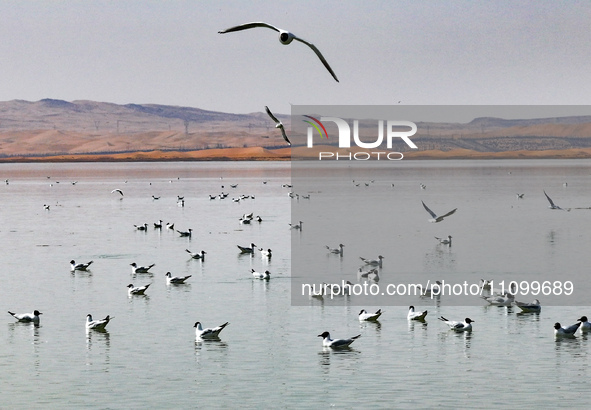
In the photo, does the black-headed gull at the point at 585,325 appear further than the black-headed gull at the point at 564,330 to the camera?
Yes

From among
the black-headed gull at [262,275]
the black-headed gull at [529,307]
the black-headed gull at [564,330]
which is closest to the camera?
the black-headed gull at [564,330]

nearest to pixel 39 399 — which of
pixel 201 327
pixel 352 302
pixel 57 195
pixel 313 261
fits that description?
pixel 201 327

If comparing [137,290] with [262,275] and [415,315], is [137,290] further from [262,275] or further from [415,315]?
[415,315]

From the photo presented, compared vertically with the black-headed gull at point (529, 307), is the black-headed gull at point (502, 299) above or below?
above

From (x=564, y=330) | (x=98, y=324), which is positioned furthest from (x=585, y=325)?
(x=98, y=324)

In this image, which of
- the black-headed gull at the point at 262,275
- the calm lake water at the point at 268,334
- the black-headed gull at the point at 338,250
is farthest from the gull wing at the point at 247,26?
the black-headed gull at the point at 338,250

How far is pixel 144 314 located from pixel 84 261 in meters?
12.1

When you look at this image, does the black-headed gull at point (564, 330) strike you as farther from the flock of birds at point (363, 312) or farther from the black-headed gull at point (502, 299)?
the black-headed gull at point (502, 299)

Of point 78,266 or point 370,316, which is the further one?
point 78,266

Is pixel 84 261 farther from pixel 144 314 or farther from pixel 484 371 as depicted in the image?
pixel 484 371

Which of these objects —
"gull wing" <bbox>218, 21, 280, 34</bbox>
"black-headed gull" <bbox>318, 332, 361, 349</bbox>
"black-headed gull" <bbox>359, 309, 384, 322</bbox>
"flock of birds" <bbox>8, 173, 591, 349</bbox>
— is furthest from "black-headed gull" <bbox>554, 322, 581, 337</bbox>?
"gull wing" <bbox>218, 21, 280, 34</bbox>

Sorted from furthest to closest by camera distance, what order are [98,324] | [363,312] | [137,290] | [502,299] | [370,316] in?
[137,290]
[502,299]
[363,312]
[370,316]
[98,324]

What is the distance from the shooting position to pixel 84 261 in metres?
36.3

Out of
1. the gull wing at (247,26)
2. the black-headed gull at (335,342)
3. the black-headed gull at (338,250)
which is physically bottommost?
the black-headed gull at (335,342)
